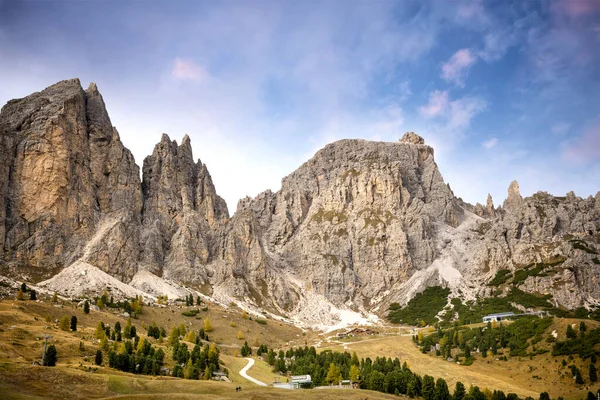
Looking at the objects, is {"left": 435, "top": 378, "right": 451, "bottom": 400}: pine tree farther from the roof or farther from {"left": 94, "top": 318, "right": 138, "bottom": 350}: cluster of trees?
{"left": 94, "top": 318, "right": 138, "bottom": 350}: cluster of trees

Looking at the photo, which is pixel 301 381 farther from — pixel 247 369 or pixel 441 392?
pixel 441 392


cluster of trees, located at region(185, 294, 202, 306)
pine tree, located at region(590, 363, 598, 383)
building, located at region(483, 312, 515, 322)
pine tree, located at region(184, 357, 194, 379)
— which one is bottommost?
pine tree, located at region(590, 363, 598, 383)

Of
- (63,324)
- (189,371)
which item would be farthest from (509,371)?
(63,324)

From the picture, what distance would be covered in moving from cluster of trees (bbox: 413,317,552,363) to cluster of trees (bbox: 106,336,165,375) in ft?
257

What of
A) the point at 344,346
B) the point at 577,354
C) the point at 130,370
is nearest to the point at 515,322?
the point at 577,354

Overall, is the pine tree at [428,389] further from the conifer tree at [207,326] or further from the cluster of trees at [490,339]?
the conifer tree at [207,326]

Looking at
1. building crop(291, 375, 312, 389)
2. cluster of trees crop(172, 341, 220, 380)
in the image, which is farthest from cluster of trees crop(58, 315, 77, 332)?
building crop(291, 375, 312, 389)

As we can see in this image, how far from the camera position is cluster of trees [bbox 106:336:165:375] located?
85312mm

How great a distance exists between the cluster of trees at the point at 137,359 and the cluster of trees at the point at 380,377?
3051 cm

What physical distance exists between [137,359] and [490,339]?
93592 millimetres

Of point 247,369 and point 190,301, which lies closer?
point 247,369

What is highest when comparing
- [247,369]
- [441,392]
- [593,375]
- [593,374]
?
[593,374]

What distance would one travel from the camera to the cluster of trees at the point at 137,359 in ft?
280

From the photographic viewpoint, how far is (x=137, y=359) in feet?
294
